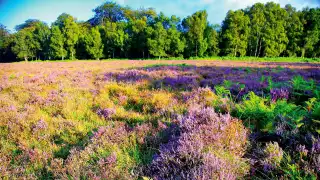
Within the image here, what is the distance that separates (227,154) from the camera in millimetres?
2266

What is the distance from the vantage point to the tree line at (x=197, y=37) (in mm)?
43906

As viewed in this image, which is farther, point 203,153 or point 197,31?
point 197,31

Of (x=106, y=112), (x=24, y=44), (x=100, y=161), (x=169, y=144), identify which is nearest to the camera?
(x=100, y=161)

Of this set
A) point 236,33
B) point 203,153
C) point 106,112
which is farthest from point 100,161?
point 236,33

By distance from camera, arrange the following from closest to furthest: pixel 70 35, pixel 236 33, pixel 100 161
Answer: pixel 100 161
pixel 236 33
pixel 70 35

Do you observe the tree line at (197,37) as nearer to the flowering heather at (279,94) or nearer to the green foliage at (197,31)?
the green foliage at (197,31)

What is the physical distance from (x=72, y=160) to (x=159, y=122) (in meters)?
1.55

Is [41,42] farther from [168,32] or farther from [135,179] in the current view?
[135,179]

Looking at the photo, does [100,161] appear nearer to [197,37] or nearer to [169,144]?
[169,144]

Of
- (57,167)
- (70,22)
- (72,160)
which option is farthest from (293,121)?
(70,22)

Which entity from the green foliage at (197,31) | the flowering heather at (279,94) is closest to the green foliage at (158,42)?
the green foliage at (197,31)

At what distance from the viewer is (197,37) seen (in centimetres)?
4553

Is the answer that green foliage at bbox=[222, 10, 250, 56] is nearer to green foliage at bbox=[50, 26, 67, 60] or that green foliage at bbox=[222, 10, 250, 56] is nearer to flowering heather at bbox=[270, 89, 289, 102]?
flowering heather at bbox=[270, 89, 289, 102]

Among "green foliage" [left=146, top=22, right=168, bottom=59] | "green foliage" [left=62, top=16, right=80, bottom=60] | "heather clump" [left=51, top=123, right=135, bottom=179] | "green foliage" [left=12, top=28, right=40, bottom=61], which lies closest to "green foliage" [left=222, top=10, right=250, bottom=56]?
"green foliage" [left=146, top=22, right=168, bottom=59]
